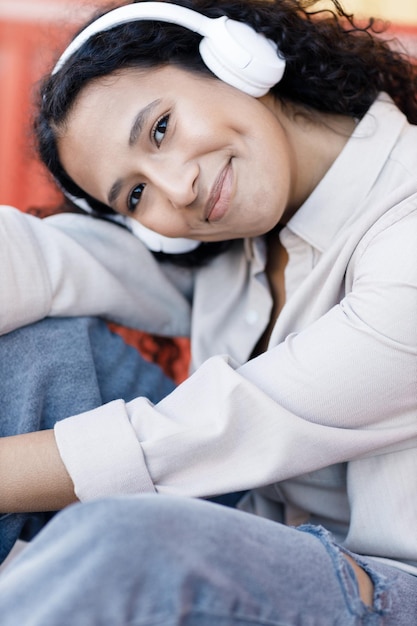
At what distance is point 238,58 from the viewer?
1.08m

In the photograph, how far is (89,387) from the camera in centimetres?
109

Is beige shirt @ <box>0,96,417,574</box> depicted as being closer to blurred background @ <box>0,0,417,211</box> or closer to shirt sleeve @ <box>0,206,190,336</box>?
shirt sleeve @ <box>0,206,190,336</box>

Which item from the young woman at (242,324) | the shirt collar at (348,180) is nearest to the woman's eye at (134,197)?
the young woman at (242,324)

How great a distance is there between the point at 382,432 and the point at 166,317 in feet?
1.78

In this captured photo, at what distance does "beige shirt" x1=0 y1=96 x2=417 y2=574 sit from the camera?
34.5 inches

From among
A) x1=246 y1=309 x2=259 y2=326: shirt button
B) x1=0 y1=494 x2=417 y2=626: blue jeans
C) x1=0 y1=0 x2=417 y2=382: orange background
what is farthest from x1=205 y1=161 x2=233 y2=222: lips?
x1=0 y1=0 x2=417 y2=382: orange background

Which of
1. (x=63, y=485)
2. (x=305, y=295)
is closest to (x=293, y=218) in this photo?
(x=305, y=295)

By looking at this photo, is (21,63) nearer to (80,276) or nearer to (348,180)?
(80,276)

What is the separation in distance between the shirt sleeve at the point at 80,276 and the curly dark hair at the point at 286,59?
0.07m

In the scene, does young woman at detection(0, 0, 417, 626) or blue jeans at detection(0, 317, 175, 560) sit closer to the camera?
young woman at detection(0, 0, 417, 626)

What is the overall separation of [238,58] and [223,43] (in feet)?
0.10

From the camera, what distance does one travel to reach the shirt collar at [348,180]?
1.11 metres

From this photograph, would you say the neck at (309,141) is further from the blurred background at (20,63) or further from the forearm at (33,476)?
the blurred background at (20,63)

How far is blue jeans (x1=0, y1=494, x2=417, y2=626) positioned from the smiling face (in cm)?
50
